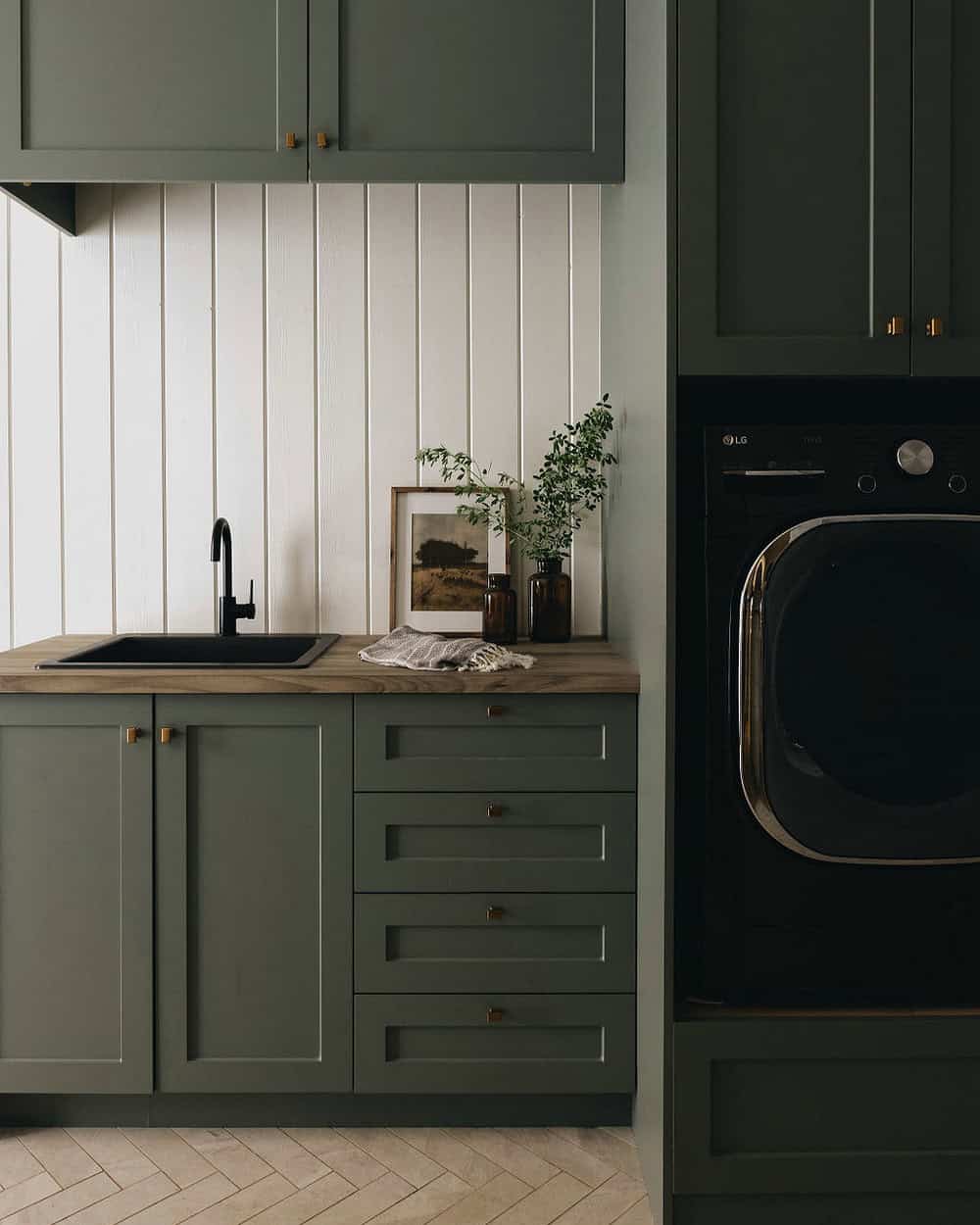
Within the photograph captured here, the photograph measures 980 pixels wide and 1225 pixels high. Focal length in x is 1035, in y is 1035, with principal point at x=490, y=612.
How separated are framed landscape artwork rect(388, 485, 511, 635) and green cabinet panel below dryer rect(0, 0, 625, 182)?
754mm

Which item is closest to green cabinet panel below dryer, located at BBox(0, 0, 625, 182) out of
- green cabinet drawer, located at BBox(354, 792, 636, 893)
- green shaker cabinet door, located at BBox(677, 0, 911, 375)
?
green shaker cabinet door, located at BBox(677, 0, 911, 375)

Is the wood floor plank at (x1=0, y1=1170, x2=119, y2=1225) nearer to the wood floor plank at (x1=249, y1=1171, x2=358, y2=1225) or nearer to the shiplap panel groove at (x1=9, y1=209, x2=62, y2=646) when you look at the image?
the wood floor plank at (x1=249, y1=1171, x2=358, y2=1225)

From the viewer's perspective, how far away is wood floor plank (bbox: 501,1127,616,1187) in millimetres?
1936

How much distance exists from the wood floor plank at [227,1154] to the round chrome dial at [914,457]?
5.59 ft

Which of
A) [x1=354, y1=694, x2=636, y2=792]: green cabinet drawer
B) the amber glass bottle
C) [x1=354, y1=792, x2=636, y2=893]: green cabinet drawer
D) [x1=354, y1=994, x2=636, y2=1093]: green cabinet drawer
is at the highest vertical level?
the amber glass bottle

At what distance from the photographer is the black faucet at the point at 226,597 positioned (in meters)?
2.36

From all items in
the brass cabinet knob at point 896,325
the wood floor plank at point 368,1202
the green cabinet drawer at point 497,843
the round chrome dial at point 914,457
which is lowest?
the wood floor plank at point 368,1202

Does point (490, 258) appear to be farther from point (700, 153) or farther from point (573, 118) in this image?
point (700, 153)

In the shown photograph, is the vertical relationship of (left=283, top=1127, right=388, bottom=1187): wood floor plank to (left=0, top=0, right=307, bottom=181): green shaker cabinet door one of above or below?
below

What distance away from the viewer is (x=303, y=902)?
1.99 metres

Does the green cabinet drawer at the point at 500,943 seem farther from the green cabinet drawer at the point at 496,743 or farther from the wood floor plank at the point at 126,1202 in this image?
the wood floor plank at the point at 126,1202

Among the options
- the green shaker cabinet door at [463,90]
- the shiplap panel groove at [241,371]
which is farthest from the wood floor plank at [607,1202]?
the green shaker cabinet door at [463,90]

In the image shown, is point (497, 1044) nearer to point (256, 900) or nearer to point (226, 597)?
point (256, 900)

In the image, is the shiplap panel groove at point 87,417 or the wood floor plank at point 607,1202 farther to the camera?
the shiplap panel groove at point 87,417
